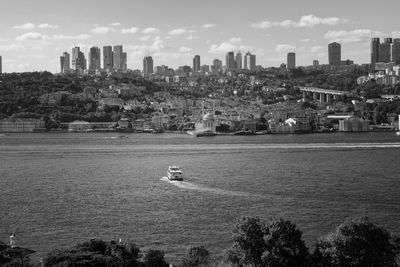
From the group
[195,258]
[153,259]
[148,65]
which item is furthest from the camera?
[148,65]

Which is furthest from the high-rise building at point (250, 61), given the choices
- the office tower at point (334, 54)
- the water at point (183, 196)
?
the water at point (183, 196)

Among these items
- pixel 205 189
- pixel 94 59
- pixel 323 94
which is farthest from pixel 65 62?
pixel 205 189

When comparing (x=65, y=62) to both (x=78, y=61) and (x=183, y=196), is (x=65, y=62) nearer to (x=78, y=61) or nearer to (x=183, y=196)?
(x=78, y=61)

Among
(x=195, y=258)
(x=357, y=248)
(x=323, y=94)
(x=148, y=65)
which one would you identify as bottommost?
(x=195, y=258)

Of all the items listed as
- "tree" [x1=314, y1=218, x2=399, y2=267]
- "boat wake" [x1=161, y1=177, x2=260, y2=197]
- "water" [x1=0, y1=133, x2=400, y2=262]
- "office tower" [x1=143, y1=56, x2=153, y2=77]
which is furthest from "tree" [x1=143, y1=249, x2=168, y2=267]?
"office tower" [x1=143, y1=56, x2=153, y2=77]

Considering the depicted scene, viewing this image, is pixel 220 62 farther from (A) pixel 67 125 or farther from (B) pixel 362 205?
(B) pixel 362 205
